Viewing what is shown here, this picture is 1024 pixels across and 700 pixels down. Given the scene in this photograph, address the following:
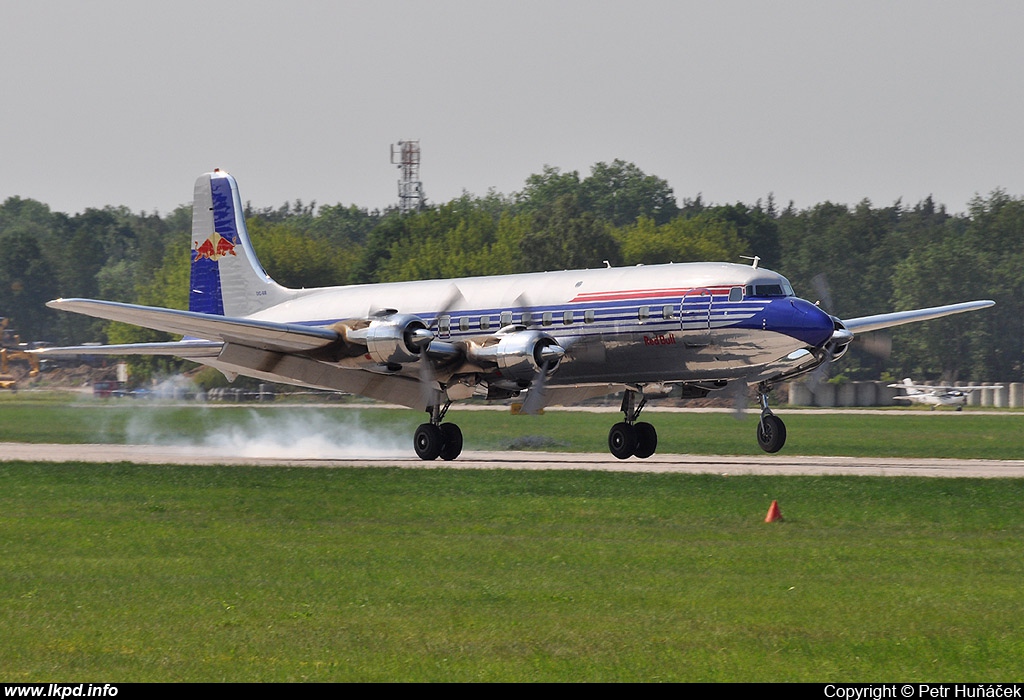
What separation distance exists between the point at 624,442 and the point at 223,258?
1454 cm

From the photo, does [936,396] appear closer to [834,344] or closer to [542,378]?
[834,344]

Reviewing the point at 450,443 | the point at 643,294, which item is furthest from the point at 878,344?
the point at 450,443

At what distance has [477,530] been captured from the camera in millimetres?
19969

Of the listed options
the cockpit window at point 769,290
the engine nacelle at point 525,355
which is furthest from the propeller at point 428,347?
the cockpit window at point 769,290

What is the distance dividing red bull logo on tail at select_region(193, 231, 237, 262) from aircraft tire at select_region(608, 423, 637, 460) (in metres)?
14.0

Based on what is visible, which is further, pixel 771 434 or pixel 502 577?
pixel 771 434

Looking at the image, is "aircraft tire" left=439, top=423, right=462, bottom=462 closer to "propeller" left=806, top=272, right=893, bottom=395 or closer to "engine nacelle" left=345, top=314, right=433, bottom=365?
"engine nacelle" left=345, top=314, right=433, bottom=365

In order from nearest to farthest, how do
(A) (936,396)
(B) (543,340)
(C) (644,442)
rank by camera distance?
1. (B) (543,340)
2. (C) (644,442)
3. (A) (936,396)

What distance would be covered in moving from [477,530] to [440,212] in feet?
265

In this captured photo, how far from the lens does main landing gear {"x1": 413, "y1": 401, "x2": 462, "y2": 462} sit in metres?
32.2

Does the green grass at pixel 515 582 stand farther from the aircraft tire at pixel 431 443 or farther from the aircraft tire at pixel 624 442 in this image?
the aircraft tire at pixel 624 442

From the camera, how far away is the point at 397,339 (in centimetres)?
3044

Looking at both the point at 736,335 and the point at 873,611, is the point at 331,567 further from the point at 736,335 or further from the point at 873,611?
the point at 736,335

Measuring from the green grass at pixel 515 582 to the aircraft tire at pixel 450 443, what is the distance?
6.31 metres
